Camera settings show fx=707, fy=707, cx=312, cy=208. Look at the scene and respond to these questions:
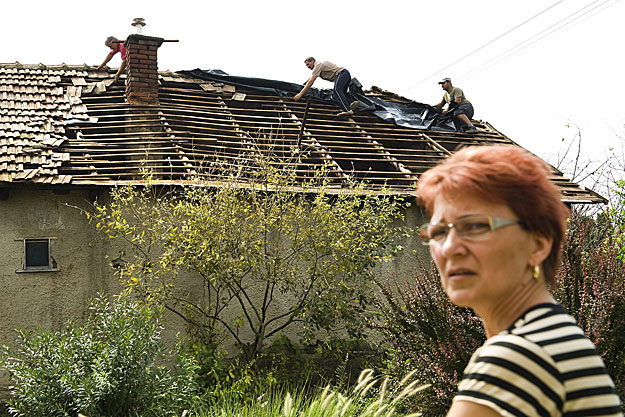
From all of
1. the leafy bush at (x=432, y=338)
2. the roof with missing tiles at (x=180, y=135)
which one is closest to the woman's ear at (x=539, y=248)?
the leafy bush at (x=432, y=338)

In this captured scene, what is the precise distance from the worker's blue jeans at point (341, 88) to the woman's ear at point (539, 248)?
1358cm

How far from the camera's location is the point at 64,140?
11.5m

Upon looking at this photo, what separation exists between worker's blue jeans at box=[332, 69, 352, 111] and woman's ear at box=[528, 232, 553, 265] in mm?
13583

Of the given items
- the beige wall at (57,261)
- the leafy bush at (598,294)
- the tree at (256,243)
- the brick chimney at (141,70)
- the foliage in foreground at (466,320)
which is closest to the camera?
the leafy bush at (598,294)

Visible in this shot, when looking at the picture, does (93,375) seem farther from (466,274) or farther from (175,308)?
(466,274)

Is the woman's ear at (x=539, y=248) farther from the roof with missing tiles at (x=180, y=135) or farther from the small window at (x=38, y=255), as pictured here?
the small window at (x=38, y=255)

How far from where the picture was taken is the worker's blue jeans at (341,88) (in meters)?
15.2

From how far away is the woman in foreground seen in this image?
1570mm

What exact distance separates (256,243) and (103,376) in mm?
2781

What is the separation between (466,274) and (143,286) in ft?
Result: 26.6

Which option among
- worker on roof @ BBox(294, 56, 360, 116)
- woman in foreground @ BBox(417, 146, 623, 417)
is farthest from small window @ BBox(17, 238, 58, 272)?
woman in foreground @ BBox(417, 146, 623, 417)

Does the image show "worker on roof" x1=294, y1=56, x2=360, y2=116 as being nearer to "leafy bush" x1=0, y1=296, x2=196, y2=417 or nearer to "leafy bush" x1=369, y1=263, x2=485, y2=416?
"leafy bush" x1=369, y1=263, x2=485, y2=416

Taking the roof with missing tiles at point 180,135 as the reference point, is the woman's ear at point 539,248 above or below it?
below

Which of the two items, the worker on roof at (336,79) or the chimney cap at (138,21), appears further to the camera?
the worker on roof at (336,79)
